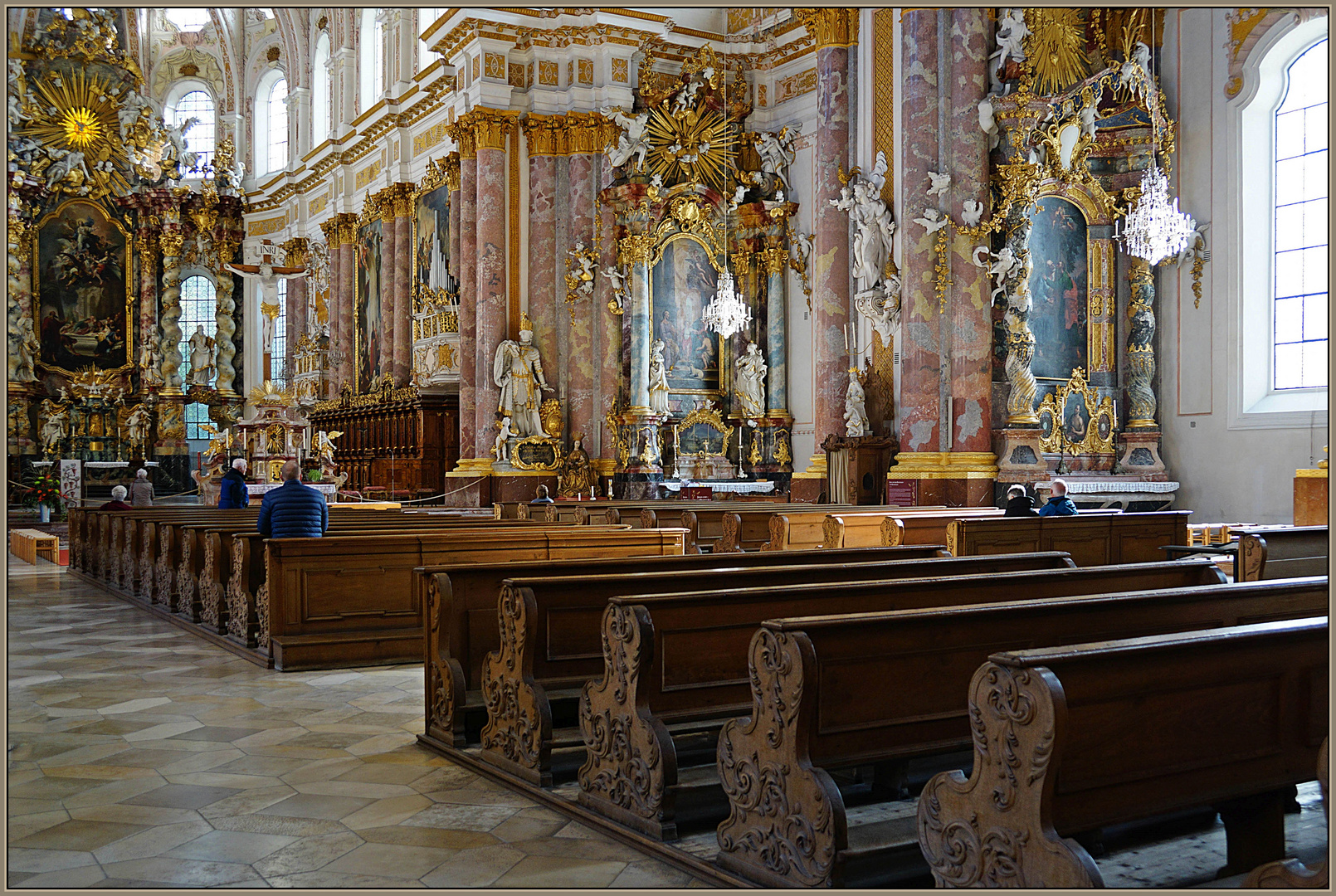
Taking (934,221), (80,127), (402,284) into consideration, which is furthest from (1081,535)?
(80,127)

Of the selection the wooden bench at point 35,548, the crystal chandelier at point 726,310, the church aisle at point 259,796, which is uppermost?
the crystal chandelier at point 726,310

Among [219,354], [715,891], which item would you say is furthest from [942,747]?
[219,354]

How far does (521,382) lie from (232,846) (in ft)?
52.2

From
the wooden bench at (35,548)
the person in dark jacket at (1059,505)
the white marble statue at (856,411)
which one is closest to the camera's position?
the person in dark jacket at (1059,505)

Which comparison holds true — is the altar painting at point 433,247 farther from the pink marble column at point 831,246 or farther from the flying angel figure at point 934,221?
the flying angel figure at point 934,221

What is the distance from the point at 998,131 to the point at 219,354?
24.4 metres

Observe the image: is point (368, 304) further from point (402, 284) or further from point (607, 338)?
point (607, 338)

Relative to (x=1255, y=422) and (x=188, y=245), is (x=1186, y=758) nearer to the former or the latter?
(x=1255, y=422)

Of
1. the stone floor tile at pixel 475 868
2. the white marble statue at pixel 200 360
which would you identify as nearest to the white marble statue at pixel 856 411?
the stone floor tile at pixel 475 868

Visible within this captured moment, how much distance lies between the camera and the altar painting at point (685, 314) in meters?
20.3

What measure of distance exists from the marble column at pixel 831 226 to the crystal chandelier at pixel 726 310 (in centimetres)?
174

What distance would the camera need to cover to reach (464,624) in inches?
226

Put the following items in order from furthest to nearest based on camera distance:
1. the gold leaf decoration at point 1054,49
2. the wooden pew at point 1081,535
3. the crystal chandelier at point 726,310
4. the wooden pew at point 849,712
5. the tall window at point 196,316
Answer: the tall window at point 196,316, the crystal chandelier at point 726,310, the gold leaf decoration at point 1054,49, the wooden pew at point 1081,535, the wooden pew at point 849,712

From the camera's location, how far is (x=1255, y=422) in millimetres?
14516
